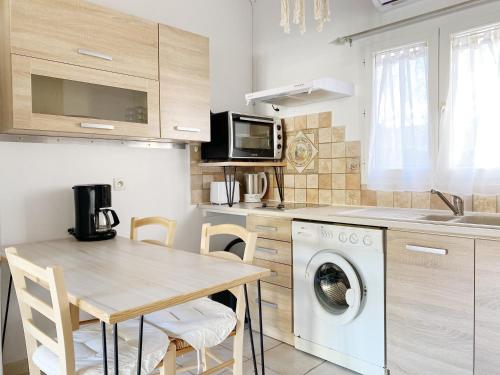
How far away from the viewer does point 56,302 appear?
1090 mm

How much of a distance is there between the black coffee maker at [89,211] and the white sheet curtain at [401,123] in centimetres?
172

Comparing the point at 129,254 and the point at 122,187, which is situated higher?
the point at 122,187

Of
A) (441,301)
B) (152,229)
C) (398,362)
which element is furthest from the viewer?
(152,229)

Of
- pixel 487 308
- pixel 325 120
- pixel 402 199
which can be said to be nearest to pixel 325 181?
pixel 325 120

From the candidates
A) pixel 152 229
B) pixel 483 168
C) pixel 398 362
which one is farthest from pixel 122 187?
pixel 483 168

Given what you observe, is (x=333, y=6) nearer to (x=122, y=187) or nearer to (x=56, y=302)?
(x=122, y=187)

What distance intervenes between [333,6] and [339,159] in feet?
3.76

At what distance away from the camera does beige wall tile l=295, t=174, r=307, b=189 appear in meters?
2.96

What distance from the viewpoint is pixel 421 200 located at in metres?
2.31

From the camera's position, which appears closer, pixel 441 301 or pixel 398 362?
pixel 441 301

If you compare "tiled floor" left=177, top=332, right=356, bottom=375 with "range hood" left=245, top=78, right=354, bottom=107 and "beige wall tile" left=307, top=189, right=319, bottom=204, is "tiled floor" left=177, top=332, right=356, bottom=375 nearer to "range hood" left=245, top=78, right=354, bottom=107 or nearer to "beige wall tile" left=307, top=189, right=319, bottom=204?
"beige wall tile" left=307, top=189, right=319, bottom=204

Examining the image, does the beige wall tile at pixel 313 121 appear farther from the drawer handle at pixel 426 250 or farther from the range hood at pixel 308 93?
the drawer handle at pixel 426 250

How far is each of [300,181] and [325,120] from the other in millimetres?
518

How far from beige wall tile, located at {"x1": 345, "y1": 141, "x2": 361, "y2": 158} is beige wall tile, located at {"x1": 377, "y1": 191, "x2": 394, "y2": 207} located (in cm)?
32
